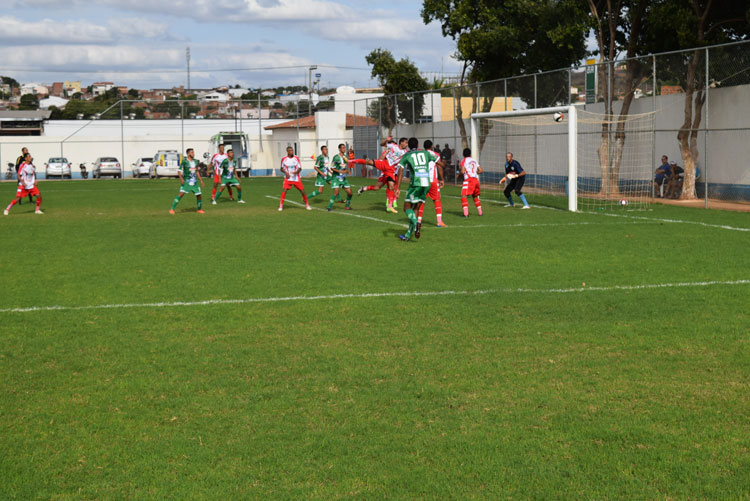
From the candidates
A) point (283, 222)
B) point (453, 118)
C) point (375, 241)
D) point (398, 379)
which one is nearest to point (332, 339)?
point (398, 379)

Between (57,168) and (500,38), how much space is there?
3340 cm

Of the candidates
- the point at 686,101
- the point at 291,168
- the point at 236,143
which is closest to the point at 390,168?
the point at 291,168

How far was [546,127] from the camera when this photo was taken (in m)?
31.9

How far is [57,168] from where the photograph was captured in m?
56.1

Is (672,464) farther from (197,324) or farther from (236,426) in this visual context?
(197,324)

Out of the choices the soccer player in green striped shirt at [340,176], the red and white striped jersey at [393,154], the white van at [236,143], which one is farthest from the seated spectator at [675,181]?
the white van at [236,143]

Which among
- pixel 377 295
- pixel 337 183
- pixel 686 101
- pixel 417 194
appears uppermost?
pixel 686 101

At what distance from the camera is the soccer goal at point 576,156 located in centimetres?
2439

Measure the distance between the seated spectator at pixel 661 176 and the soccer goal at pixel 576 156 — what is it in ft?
0.81

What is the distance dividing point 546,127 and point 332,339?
1007 inches

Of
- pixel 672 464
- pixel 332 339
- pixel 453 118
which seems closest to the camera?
pixel 672 464

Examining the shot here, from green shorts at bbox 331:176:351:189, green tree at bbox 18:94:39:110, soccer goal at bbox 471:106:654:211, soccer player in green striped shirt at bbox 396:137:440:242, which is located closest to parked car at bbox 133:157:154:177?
soccer goal at bbox 471:106:654:211

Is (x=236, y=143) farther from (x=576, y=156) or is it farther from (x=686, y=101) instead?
(x=576, y=156)

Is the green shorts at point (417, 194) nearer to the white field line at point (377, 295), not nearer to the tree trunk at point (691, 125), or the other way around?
the white field line at point (377, 295)
